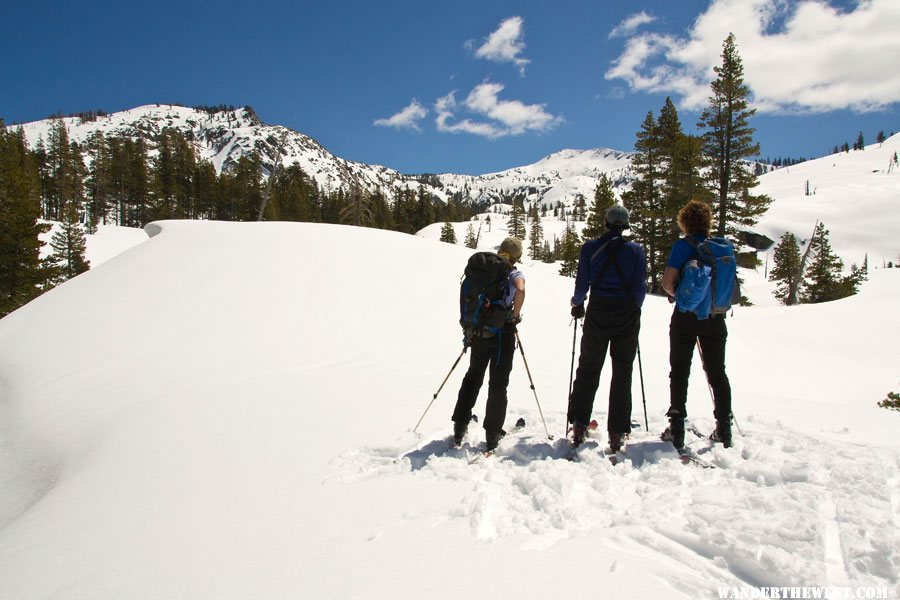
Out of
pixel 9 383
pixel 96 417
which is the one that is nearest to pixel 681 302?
pixel 96 417

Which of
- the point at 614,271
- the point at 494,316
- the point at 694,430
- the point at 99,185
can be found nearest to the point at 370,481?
the point at 494,316

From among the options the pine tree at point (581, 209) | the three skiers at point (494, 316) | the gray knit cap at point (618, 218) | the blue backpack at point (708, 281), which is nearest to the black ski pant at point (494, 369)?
the three skiers at point (494, 316)

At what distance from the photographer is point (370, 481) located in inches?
151

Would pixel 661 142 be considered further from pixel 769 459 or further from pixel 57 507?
pixel 57 507

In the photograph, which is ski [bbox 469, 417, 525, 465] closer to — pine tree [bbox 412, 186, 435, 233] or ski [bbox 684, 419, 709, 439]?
ski [bbox 684, 419, 709, 439]

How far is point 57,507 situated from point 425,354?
6.57 m

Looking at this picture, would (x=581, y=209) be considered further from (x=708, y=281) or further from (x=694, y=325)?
(x=708, y=281)

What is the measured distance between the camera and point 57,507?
3805mm

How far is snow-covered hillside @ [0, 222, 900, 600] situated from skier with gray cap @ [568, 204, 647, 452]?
409mm

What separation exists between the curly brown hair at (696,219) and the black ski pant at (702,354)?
0.82 meters

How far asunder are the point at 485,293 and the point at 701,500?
2.54 metres

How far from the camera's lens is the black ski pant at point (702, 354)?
13.9 feet

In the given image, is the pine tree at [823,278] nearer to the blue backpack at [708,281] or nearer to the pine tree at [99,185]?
the blue backpack at [708,281]

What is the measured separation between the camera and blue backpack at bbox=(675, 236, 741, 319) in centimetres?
406
